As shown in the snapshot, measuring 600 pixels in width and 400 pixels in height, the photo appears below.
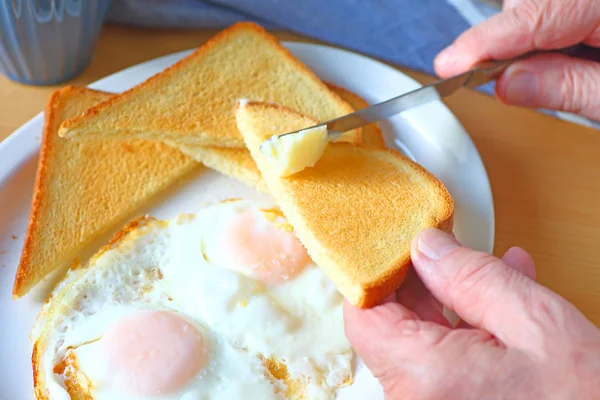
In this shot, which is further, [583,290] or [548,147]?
[548,147]

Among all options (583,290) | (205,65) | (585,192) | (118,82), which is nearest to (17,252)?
(118,82)

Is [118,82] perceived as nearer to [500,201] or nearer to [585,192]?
[500,201]

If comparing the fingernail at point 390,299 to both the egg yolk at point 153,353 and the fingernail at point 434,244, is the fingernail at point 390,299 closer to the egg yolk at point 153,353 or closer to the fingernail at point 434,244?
the fingernail at point 434,244

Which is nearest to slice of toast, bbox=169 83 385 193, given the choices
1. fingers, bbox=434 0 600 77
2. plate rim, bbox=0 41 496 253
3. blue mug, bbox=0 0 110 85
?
plate rim, bbox=0 41 496 253

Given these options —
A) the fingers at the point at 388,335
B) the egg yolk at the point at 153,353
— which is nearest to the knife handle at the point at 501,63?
the fingers at the point at 388,335

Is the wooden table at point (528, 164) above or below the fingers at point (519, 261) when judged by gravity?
below

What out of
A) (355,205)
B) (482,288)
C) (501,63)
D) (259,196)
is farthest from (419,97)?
(482,288)

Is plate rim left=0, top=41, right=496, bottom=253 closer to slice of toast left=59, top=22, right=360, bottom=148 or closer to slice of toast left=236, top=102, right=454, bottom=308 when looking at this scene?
slice of toast left=59, top=22, right=360, bottom=148
